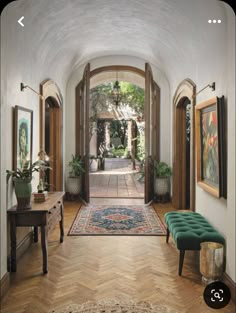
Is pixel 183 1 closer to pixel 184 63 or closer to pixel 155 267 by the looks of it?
pixel 184 63

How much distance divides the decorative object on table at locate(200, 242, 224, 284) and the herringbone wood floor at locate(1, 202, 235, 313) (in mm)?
191

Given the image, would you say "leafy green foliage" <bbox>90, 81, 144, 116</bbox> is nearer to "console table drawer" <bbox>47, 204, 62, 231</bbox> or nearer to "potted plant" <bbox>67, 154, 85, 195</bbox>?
"potted plant" <bbox>67, 154, 85, 195</bbox>

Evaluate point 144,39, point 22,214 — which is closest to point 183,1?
point 144,39

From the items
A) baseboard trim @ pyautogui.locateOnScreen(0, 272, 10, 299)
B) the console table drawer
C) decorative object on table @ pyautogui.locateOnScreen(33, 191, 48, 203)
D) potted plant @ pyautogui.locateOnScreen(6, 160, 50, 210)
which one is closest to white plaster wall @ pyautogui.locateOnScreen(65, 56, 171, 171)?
the console table drawer

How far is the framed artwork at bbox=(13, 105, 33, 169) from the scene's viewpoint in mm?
4328

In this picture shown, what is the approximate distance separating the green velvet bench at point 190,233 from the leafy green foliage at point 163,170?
3509 mm

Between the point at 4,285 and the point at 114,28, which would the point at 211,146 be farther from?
the point at 114,28

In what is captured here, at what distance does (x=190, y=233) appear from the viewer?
392 cm

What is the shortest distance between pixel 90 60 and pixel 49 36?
334cm

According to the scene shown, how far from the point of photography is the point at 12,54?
13.9ft

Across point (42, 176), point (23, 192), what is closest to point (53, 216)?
point (23, 192)

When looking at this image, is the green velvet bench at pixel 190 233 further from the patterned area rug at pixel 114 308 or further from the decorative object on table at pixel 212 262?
the patterned area rug at pixel 114 308

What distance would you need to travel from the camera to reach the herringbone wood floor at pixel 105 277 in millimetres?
3225

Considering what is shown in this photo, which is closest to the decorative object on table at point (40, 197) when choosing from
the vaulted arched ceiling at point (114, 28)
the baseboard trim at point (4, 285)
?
the baseboard trim at point (4, 285)
